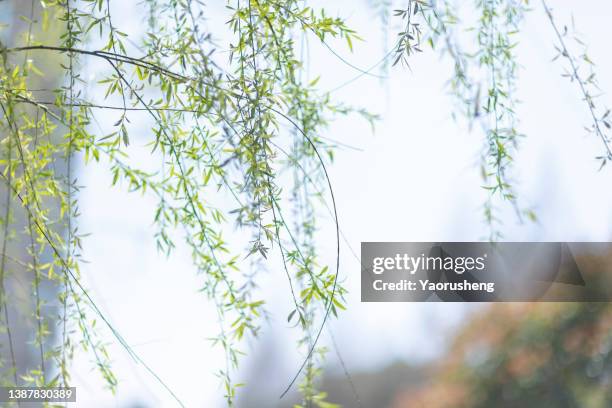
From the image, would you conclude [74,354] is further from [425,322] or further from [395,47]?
[425,322]

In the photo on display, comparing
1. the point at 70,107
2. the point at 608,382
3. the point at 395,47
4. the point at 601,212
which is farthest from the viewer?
the point at 601,212

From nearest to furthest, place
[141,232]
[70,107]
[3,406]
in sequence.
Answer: [70,107] < [3,406] < [141,232]

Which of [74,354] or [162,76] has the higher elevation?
[162,76]

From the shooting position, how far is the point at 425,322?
22.6 feet

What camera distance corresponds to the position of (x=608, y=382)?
3.65 meters

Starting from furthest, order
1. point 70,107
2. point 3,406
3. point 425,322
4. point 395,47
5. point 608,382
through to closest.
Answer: point 425,322 < point 608,382 < point 3,406 < point 70,107 < point 395,47

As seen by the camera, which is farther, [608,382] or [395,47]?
[608,382]

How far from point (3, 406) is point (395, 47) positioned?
3.24 ft

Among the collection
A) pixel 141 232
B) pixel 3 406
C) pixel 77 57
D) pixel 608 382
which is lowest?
pixel 3 406

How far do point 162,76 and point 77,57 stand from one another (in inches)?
7.2

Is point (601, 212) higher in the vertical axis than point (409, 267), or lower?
higher

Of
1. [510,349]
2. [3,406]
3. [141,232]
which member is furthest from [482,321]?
[3,406]

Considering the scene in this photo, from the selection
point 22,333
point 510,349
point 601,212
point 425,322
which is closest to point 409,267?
point 510,349

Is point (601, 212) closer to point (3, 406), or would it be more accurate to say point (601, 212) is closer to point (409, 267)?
point (409, 267)
